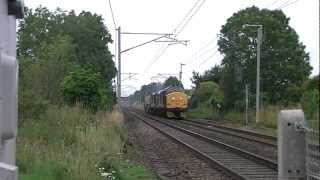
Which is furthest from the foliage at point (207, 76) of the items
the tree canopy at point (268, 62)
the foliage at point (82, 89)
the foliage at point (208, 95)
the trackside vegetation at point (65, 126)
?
the foliage at point (82, 89)

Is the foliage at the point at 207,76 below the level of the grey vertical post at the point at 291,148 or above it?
above

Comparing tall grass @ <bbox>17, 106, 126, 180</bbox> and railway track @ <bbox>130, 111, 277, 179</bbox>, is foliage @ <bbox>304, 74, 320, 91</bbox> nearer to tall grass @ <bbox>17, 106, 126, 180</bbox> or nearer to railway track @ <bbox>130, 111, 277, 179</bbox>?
tall grass @ <bbox>17, 106, 126, 180</bbox>

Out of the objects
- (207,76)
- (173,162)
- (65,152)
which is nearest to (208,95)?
(207,76)

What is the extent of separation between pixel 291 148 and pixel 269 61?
6258 cm

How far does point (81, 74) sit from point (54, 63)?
2.05 meters

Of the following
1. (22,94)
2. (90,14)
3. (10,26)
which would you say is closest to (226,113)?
(90,14)

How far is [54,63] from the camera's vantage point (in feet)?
112

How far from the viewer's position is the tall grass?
1054 centimetres

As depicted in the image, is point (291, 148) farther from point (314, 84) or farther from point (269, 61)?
point (269, 61)

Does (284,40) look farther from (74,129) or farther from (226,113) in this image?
(74,129)

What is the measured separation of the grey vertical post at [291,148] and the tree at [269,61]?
57.7 metres

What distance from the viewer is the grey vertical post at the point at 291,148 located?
4.45m

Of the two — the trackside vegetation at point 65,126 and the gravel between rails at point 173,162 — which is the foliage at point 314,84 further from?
the gravel between rails at point 173,162

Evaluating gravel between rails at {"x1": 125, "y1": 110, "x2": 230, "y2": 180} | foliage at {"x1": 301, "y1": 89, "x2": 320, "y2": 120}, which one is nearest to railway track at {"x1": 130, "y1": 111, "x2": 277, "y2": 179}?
gravel between rails at {"x1": 125, "y1": 110, "x2": 230, "y2": 180}
